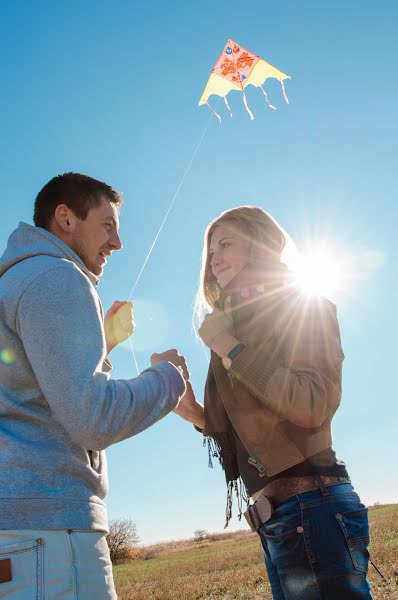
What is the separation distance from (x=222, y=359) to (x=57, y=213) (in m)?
1.10

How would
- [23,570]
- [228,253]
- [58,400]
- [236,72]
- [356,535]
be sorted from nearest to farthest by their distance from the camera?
[23,570] → [58,400] → [356,535] → [228,253] → [236,72]

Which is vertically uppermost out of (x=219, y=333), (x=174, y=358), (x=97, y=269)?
(x=97, y=269)

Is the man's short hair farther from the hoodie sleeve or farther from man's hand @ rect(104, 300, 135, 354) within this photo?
the hoodie sleeve

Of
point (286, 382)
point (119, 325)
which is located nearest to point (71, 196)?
point (119, 325)

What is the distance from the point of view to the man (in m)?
1.66

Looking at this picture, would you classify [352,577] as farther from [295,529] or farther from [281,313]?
[281,313]

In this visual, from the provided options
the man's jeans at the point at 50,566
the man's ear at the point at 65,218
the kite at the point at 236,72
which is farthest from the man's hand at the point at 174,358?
the kite at the point at 236,72

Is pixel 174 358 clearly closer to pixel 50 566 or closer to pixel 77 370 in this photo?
pixel 77 370

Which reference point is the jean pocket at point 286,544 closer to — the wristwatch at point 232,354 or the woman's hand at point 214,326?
the wristwatch at point 232,354

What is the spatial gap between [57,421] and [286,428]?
113cm

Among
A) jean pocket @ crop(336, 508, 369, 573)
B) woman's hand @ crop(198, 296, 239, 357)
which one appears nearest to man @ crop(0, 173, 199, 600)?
woman's hand @ crop(198, 296, 239, 357)

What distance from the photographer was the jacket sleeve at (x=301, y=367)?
2.39 meters

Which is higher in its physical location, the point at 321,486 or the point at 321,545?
the point at 321,486

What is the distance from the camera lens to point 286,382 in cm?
240
